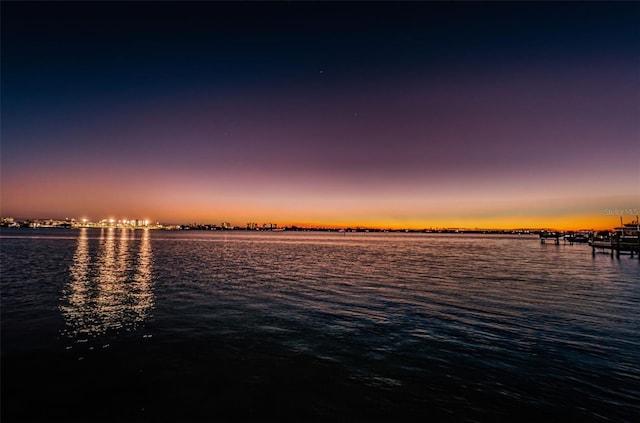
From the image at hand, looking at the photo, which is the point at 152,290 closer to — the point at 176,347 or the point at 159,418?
the point at 176,347

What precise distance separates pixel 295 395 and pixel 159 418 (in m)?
3.62

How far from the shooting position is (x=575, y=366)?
1241 centimetres

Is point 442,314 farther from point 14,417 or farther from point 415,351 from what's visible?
point 14,417

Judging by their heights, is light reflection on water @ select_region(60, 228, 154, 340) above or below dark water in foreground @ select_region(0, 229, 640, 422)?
above

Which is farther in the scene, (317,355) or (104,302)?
(104,302)

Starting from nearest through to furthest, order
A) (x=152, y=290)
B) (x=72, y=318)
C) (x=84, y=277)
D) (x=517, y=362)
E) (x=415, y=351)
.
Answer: (x=517, y=362) < (x=415, y=351) < (x=72, y=318) < (x=152, y=290) < (x=84, y=277)

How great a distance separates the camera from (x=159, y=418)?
8820mm

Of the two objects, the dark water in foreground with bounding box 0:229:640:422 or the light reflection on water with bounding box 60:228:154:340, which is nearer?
the dark water in foreground with bounding box 0:229:640:422

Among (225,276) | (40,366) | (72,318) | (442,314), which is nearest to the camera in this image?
(40,366)

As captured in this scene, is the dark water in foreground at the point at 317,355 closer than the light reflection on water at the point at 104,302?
Yes

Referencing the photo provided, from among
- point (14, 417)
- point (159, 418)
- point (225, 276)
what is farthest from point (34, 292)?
point (159, 418)

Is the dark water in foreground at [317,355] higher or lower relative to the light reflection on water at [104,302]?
lower

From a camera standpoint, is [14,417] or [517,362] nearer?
[14,417]

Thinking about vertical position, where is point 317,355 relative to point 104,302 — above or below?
below
